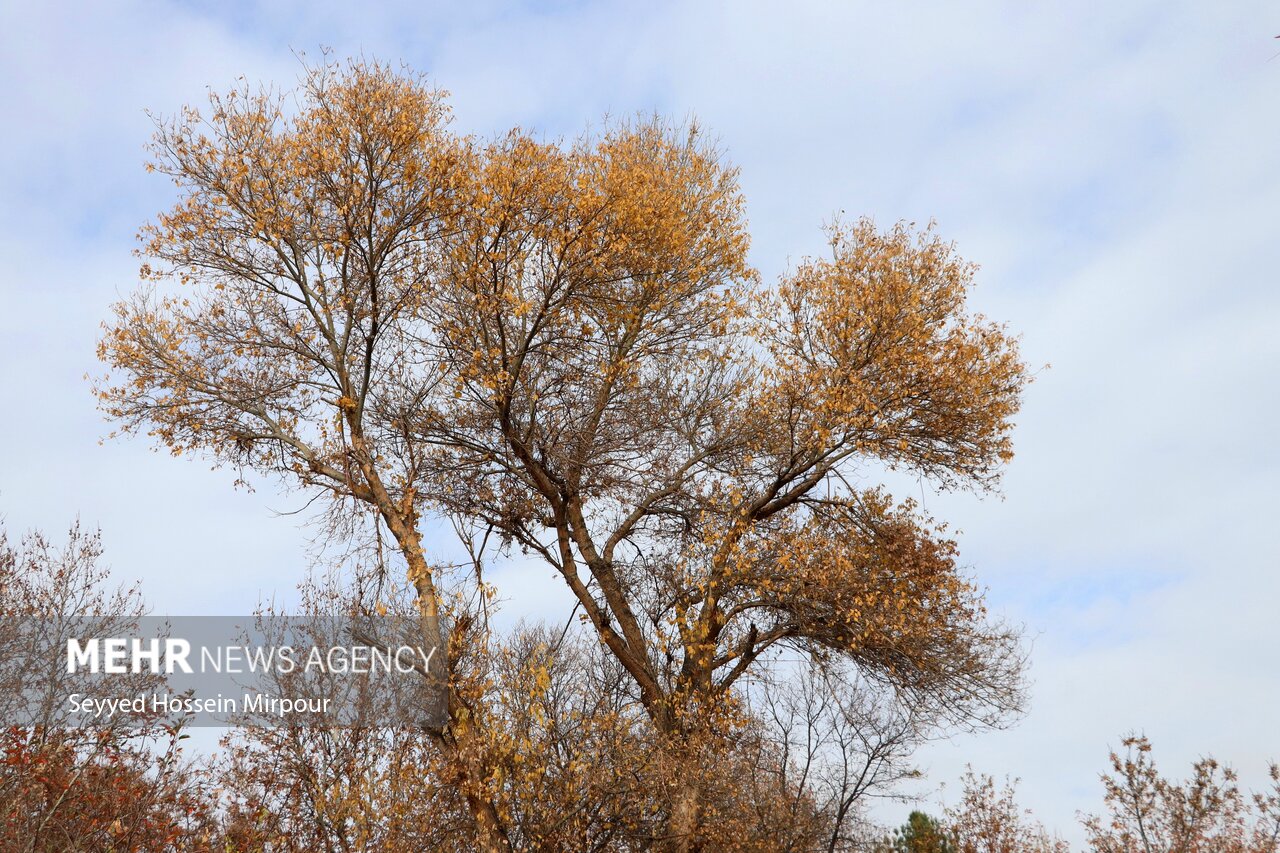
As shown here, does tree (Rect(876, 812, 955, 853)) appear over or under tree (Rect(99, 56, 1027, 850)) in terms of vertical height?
under

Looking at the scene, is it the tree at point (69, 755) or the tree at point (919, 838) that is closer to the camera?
the tree at point (69, 755)

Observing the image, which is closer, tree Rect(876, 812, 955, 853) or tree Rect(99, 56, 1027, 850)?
tree Rect(99, 56, 1027, 850)

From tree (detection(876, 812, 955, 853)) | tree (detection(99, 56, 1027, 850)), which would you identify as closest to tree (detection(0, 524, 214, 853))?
tree (detection(99, 56, 1027, 850))

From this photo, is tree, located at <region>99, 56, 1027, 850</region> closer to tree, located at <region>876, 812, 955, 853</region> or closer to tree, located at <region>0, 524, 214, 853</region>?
tree, located at <region>0, 524, 214, 853</region>

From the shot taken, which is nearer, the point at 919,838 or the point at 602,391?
the point at 602,391

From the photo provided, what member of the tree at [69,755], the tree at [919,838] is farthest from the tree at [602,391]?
the tree at [919,838]

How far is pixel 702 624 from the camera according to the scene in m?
17.6

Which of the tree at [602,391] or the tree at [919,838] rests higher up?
the tree at [602,391]

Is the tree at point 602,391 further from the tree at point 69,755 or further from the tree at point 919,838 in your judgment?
the tree at point 919,838

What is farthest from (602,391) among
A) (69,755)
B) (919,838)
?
(919,838)

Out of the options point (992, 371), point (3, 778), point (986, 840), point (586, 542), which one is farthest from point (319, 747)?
point (986, 840)

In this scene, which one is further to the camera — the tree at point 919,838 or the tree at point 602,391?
the tree at point 919,838

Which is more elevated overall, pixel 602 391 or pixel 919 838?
pixel 602 391

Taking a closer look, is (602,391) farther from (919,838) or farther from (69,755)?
(919,838)
